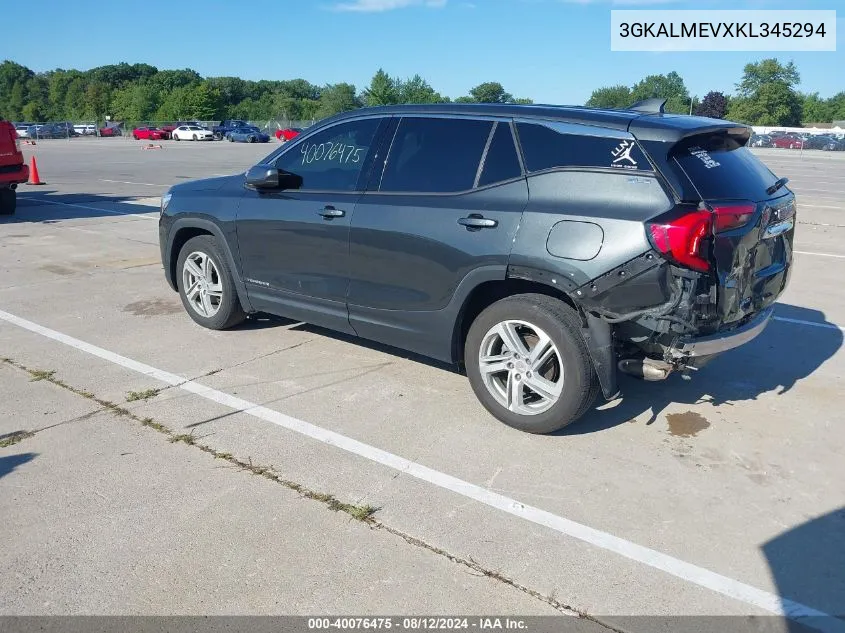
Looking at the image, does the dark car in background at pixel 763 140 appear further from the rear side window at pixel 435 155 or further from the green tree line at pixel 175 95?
the rear side window at pixel 435 155

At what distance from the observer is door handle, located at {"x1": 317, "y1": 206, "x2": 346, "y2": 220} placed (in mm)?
4895

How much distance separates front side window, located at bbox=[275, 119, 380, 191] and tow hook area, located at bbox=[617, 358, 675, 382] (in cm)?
221

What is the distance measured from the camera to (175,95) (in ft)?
292

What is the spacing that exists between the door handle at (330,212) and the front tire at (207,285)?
4.06 feet

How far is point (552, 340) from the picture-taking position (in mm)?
4000

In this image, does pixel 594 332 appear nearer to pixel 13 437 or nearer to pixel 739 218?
pixel 739 218

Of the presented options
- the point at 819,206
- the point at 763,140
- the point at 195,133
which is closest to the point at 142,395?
the point at 819,206

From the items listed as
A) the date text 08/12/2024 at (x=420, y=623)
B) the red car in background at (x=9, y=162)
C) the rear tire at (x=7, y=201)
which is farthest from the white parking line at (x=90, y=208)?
the date text 08/12/2024 at (x=420, y=623)

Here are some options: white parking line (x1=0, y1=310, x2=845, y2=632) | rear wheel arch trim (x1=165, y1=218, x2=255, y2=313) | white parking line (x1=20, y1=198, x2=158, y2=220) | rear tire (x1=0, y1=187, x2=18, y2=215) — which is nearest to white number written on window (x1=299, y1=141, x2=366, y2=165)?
rear wheel arch trim (x1=165, y1=218, x2=255, y2=313)

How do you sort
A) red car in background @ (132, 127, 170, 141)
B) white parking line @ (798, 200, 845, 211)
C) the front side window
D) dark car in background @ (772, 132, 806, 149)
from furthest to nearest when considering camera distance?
1. red car in background @ (132, 127, 170, 141)
2. dark car in background @ (772, 132, 806, 149)
3. white parking line @ (798, 200, 845, 211)
4. the front side window

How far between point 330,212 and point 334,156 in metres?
0.49

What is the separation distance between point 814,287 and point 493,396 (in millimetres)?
5358

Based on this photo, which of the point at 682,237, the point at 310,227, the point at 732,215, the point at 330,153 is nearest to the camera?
the point at 682,237

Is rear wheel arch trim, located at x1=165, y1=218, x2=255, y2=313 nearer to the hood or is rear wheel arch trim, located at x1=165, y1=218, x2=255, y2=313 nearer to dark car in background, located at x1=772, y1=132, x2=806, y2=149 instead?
the hood
